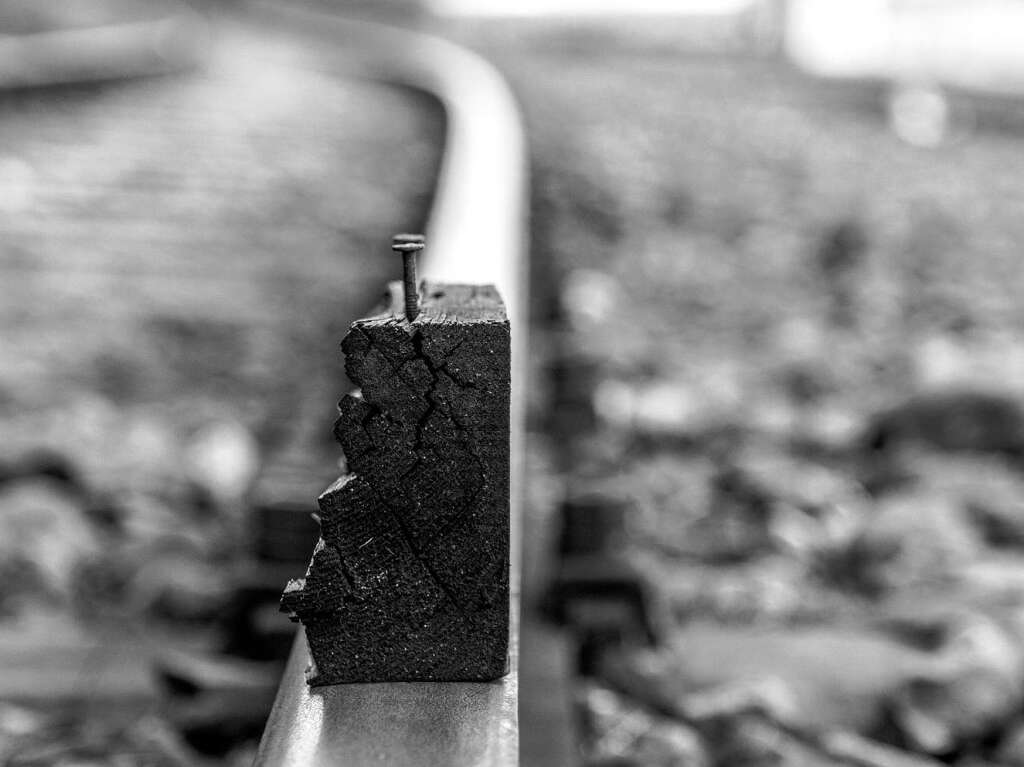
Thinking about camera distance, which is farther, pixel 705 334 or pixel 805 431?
pixel 705 334

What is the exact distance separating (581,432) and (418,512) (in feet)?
6.12

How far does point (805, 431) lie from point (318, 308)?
1916mm

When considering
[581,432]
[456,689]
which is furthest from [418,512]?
[581,432]

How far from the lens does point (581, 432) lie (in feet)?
9.37

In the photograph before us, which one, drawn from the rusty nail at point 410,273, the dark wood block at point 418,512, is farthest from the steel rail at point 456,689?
the rusty nail at point 410,273

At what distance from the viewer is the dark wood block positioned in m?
0.97

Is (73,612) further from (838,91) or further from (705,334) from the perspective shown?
(838,91)

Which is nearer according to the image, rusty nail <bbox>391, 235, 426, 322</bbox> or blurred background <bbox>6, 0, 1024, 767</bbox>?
rusty nail <bbox>391, 235, 426, 322</bbox>

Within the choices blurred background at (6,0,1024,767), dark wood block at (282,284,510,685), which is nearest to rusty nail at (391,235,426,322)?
dark wood block at (282,284,510,685)

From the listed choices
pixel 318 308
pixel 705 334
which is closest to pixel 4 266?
pixel 318 308

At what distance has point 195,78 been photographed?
10.6 m

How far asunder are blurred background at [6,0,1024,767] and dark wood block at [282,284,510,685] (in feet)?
1.74

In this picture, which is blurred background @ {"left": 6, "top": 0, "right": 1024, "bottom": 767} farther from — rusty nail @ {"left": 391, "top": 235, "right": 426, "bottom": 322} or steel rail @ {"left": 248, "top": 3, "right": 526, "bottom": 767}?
rusty nail @ {"left": 391, "top": 235, "right": 426, "bottom": 322}

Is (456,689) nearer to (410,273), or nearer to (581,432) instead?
(410,273)
